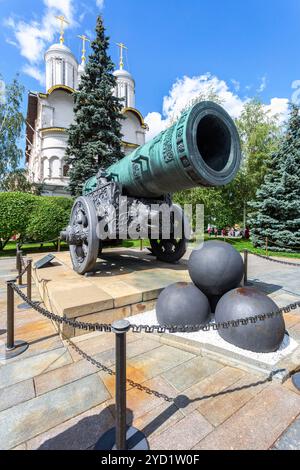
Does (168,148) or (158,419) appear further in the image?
(168,148)

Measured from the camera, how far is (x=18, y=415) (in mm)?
1854

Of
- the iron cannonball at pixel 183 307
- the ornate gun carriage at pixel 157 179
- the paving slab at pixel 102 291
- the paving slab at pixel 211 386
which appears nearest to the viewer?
the paving slab at pixel 211 386

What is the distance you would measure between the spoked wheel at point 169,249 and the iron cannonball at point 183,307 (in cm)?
290

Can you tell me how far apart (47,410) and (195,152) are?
2943 mm

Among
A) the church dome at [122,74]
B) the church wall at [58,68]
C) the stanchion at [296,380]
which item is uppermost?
the church dome at [122,74]

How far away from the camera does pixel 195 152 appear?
9.89 ft

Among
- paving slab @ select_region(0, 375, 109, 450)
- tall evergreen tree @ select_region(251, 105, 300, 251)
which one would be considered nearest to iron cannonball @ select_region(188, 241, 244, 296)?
paving slab @ select_region(0, 375, 109, 450)

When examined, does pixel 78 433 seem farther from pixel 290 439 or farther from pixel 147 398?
pixel 290 439

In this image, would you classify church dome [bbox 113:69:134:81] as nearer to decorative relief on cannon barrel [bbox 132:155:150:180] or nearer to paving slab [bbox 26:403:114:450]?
decorative relief on cannon barrel [bbox 132:155:150:180]

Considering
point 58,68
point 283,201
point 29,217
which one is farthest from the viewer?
point 58,68

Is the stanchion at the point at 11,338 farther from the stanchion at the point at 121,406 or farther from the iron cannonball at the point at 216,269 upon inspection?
the iron cannonball at the point at 216,269

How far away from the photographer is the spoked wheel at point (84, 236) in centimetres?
437

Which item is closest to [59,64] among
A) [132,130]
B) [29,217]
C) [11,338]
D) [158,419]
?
[132,130]

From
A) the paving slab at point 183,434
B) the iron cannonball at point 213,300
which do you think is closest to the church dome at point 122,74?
the iron cannonball at point 213,300
